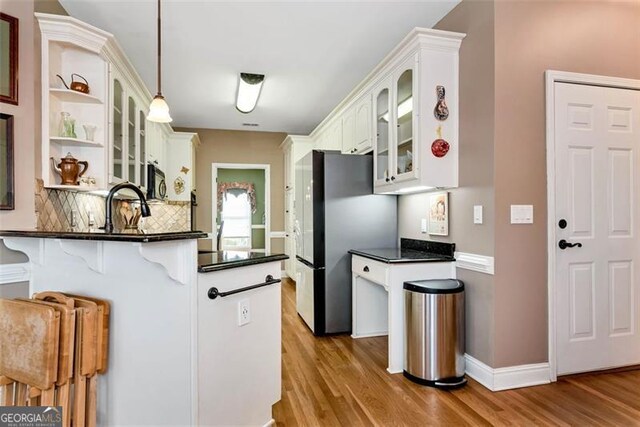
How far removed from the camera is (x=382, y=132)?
11.5 ft

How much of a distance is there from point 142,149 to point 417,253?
3.24 meters

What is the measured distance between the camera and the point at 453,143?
282 centimetres

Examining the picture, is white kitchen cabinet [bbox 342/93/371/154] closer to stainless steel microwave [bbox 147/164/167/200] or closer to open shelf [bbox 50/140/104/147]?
stainless steel microwave [bbox 147/164/167/200]

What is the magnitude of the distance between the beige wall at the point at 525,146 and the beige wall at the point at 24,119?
118 inches

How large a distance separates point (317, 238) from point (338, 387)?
1544 millimetres

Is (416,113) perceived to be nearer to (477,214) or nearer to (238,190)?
(477,214)

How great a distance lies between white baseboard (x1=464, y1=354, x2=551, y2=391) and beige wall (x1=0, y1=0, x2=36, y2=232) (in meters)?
3.08

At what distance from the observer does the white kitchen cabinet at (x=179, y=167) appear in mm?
5633

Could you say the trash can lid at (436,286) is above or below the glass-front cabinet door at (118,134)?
below

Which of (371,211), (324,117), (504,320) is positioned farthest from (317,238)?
(324,117)

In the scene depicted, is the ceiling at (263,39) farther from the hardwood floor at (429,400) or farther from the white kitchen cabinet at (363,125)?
the hardwood floor at (429,400)

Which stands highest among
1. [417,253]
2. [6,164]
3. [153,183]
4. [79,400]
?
[153,183]

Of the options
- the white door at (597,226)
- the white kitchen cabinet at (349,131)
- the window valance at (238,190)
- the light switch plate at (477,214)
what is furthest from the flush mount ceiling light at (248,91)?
the white door at (597,226)
